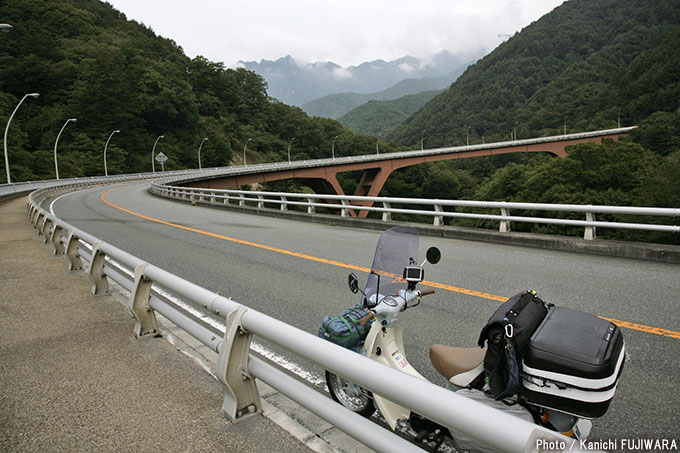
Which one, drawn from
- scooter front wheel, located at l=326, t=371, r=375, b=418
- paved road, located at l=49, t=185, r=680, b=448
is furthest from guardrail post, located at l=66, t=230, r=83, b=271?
scooter front wheel, located at l=326, t=371, r=375, b=418

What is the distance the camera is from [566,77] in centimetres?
12712

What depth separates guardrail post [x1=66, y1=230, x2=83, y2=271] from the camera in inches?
282

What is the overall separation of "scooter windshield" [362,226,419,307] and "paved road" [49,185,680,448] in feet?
3.81

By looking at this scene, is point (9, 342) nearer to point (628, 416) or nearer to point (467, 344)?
point (467, 344)

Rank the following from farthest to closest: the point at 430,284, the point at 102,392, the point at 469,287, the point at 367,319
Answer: the point at 430,284
the point at 469,287
the point at 102,392
the point at 367,319

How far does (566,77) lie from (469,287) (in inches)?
5695

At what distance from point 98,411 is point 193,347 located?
1201 millimetres

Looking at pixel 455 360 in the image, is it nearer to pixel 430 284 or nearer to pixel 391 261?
pixel 391 261

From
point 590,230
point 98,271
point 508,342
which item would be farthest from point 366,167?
point 508,342

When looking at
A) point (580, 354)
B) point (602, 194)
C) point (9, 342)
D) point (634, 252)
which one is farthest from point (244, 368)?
point (602, 194)

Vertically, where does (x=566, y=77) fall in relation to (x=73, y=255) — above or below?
above

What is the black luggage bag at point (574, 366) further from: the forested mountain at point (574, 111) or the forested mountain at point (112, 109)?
the forested mountain at point (112, 109)

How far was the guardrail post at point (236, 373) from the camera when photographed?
8.93 feet

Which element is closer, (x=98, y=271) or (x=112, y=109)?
(x=98, y=271)
